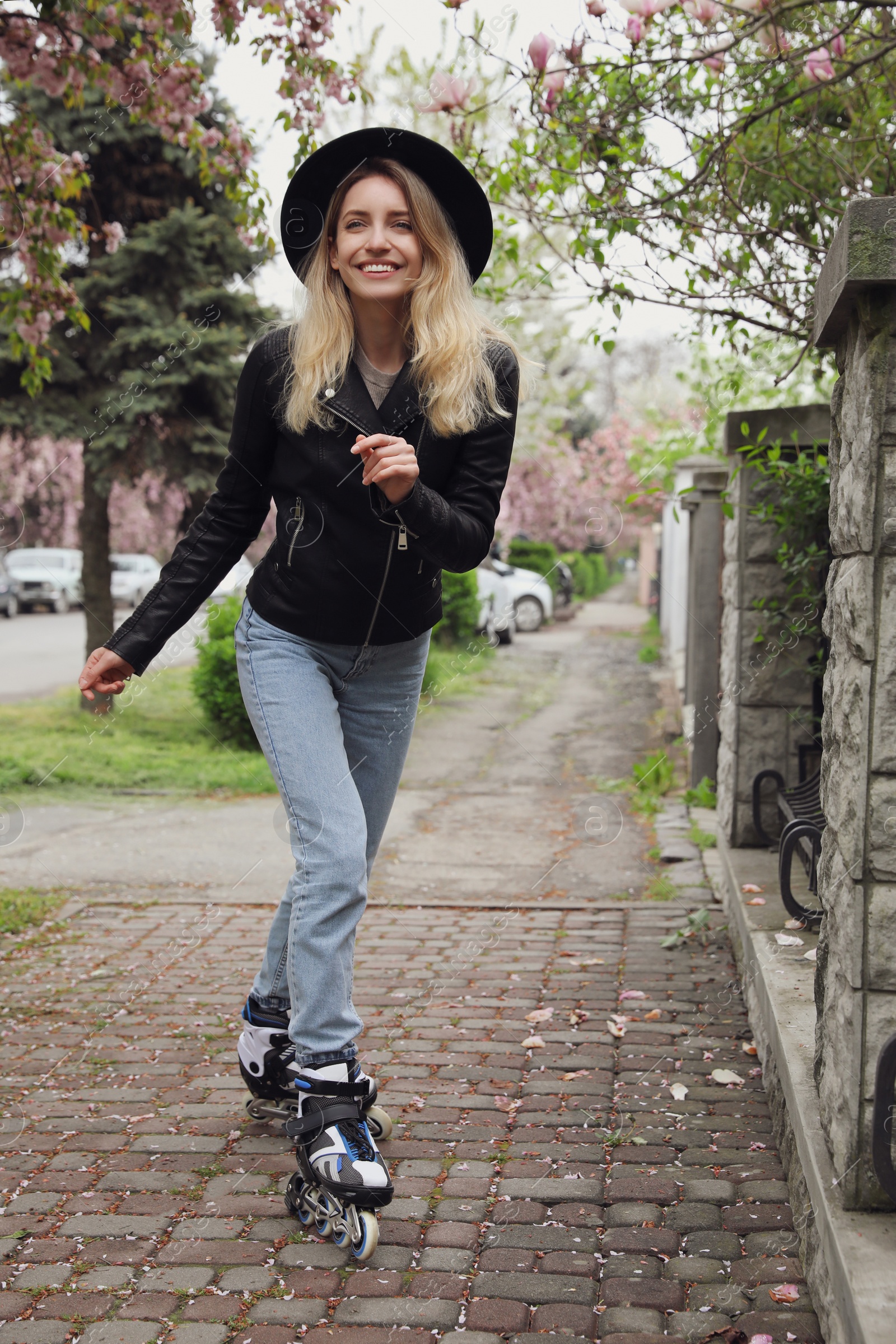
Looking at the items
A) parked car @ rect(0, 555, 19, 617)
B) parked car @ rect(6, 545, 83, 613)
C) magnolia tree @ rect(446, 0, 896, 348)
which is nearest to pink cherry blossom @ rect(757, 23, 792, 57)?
magnolia tree @ rect(446, 0, 896, 348)

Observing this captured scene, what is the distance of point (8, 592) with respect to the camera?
31000 mm

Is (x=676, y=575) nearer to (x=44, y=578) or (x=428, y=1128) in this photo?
(x=428, y=1128)

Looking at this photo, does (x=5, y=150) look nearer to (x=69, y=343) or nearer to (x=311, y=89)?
(x=311, y=89)

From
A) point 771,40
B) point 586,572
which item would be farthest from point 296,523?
point 586,572

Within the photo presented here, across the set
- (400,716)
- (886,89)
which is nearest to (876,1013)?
(400,716)

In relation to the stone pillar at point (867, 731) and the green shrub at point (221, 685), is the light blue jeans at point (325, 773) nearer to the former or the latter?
the stone pillar at point (867, 731)

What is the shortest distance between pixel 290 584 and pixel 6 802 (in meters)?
5.28

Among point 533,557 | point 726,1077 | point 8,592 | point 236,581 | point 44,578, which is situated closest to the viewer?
point 726,1077

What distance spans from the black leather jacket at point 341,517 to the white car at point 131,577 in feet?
95.4

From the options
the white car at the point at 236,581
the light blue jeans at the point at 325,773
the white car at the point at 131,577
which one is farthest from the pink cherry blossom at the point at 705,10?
the white car at the point at 131,577

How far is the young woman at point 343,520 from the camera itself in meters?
2.57

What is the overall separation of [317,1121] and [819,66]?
11.3ft

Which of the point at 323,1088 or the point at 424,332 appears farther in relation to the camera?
the point at 424,332

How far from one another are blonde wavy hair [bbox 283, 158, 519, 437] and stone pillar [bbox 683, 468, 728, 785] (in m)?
4.11
